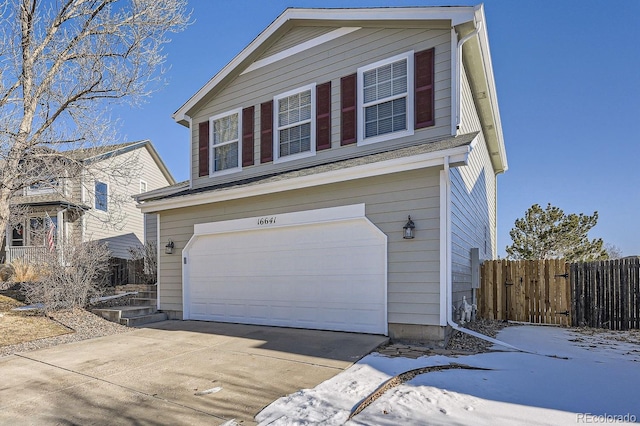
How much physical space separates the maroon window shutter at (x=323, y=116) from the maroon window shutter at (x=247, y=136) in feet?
6.45

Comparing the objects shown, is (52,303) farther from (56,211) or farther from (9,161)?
(56,211)

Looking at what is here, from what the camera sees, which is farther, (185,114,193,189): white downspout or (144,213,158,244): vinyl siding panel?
(144,213,158,244): vinyl siding panel

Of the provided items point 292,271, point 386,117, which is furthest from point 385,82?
point 292,271

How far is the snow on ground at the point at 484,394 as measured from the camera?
335 cm

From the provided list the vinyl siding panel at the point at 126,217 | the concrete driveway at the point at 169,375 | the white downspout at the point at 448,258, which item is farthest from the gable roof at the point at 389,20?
the vinyl siding panel at the point at 126,217

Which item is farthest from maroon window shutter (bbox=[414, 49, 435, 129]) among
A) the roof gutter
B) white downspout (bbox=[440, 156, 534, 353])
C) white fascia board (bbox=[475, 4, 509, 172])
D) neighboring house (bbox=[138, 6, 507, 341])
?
white downspout (bbox=[440, 156, 534, 353])

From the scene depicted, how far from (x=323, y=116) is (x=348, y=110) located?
0.64m

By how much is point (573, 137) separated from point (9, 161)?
22610 mm

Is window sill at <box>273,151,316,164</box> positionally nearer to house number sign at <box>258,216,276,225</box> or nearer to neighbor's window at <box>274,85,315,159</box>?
neighbor's window at <box>274,85,315,159</box>

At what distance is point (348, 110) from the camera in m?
7.81

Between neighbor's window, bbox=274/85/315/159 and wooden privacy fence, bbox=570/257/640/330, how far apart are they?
671 cm

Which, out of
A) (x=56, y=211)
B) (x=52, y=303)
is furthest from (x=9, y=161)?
(x=56, y=211)

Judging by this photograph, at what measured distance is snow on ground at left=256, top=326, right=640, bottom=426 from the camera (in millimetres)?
3346

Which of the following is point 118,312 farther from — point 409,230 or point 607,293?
point 607,293
